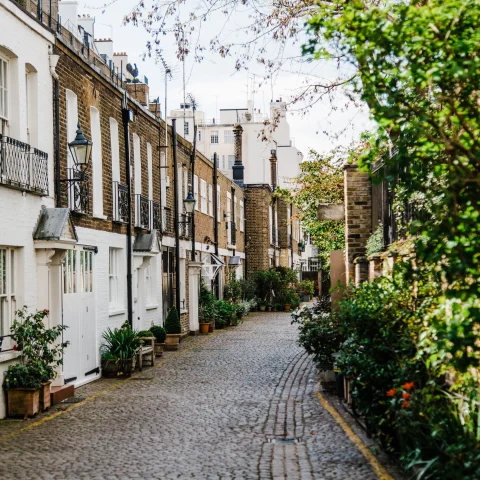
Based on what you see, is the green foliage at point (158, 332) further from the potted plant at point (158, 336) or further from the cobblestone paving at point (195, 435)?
the cobblestone paving at point (195, 435)

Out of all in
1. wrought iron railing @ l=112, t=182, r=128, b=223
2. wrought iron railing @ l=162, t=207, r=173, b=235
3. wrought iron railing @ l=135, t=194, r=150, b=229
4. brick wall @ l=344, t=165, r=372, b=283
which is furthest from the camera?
wrought iron railing @ l=162, t=207, r=173, b=235

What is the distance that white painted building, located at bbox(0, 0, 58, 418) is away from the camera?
1257cm

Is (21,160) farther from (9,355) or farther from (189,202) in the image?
(189,202)

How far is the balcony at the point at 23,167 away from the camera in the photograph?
1231 centimetres

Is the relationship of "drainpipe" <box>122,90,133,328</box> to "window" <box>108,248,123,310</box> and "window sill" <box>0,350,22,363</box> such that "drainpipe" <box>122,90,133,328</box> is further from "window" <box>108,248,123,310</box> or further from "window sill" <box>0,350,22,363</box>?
"window sill" <box>0,350,22,363</box>

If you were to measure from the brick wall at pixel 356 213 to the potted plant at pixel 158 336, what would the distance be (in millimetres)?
7067

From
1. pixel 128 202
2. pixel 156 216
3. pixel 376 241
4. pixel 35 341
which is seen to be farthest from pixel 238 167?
pixel 35 341

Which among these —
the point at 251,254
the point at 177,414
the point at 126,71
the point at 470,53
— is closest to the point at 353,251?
the point at 177,414

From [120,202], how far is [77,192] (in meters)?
3.37

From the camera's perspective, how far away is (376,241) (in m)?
14.4

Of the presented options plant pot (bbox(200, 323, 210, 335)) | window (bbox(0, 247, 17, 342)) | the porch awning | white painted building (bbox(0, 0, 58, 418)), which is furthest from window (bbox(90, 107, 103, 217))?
plant pot (bbox(200, 323, 210, 335))

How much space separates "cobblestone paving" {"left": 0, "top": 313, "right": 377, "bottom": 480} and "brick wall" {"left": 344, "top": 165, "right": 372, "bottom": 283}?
8.95 feet

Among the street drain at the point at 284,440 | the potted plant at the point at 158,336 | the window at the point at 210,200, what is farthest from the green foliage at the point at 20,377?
the window at the point at 210,200

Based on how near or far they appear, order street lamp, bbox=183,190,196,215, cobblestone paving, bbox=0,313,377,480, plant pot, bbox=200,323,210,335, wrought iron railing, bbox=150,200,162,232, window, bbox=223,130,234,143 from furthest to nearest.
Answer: window, bbox=223,130,234,143
plant pot, bbox=200,323,210,335
street lamp, bbox=183,190,196,215
wrought iron railing, bbox=150,200,162,232
cobblestone paving, bbox=0,313,377,480
